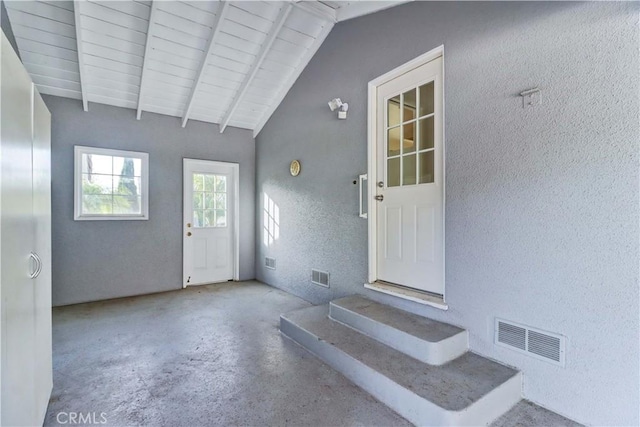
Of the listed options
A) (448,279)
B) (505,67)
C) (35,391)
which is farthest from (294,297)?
(505,67)

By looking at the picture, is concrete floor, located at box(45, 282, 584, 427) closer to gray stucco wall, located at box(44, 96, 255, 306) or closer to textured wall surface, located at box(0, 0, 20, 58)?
gray stucco wall, located at box(44, 96, 255, 306)

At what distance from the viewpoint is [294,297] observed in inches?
171

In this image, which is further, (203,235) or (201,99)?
(203,235)

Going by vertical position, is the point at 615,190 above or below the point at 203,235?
above

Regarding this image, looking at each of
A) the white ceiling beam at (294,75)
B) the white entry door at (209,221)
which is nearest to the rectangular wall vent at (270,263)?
the white entry door at (209,221)

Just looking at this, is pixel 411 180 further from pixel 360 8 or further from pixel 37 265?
pixel 37 265

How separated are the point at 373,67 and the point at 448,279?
86.4 inches

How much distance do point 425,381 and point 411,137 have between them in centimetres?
200

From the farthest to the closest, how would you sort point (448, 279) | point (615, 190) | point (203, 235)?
point (203, 235) < point (448, 279) < point (615, 190)

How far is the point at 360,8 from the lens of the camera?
3.22 m

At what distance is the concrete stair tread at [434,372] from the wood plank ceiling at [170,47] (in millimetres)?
3065

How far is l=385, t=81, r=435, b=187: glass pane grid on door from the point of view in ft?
8.84

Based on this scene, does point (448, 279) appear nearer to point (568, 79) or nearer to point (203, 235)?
point (568, 79)

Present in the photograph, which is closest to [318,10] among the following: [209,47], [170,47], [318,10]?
[318,10]
